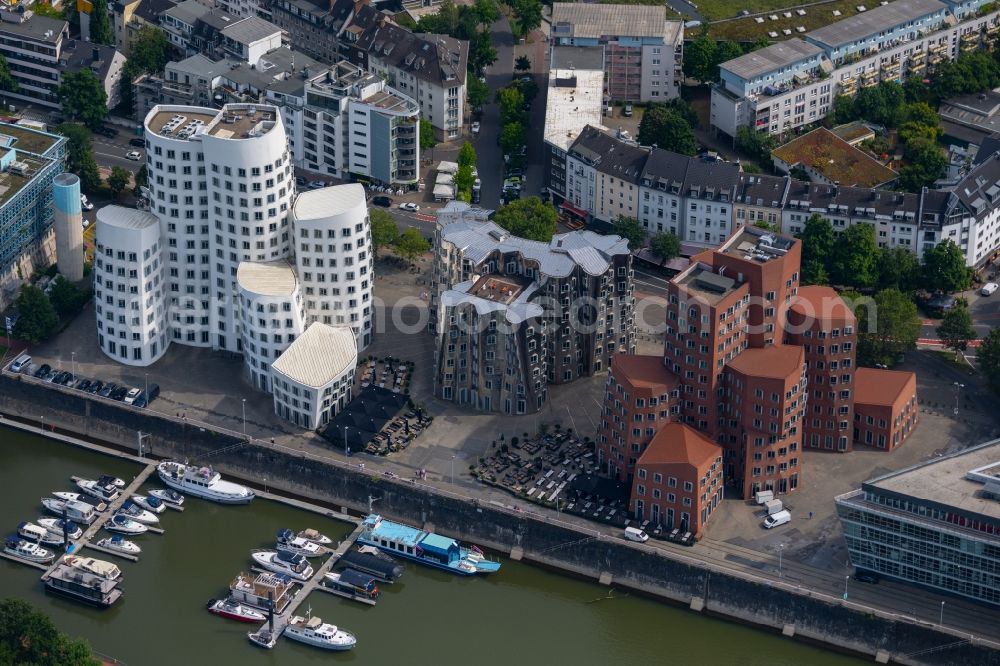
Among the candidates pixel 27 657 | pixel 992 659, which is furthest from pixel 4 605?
pixel 992 659

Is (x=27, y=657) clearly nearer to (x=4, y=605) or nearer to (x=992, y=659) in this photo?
(x=4, y=605)

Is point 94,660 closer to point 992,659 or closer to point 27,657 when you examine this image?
point 27,657

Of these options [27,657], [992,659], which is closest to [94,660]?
[27,657]
